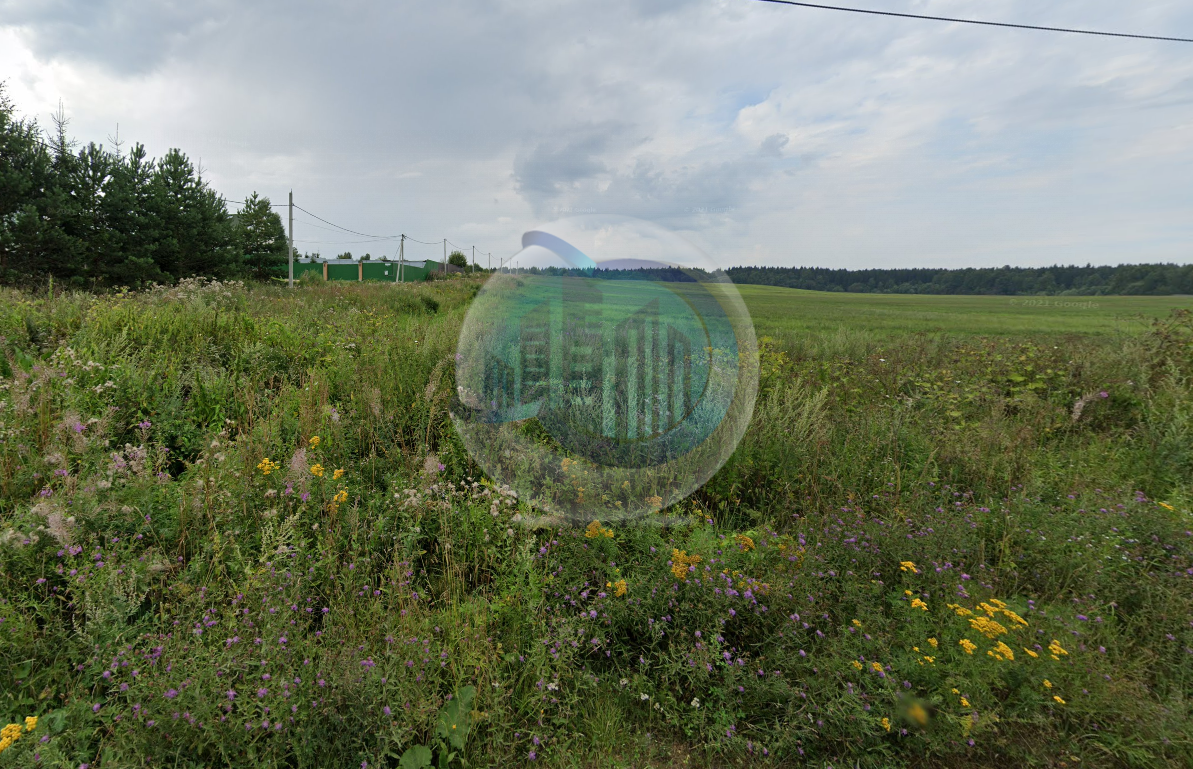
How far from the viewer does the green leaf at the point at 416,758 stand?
1.89 m

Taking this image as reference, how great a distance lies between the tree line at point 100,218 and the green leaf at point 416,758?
25671 millimetres

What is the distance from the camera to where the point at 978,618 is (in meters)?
2.54

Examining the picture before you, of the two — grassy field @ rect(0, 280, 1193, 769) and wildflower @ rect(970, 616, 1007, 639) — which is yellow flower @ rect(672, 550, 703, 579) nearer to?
grassy field @ rect(0, 280, 1193, 769)

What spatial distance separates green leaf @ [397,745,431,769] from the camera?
1.89 meters

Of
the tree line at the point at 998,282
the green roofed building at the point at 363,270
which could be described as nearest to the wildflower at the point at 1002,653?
the tree line at the point at 998,282

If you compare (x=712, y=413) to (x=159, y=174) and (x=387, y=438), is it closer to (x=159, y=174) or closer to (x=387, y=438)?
(x=387, y=438)

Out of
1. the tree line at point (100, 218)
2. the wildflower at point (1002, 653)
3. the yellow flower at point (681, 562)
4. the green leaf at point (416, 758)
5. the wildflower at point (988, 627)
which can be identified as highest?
the tree line at point (100, 218)

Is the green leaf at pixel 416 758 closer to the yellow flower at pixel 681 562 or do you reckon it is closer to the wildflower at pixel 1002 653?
the yellow flower at pixel 681 562

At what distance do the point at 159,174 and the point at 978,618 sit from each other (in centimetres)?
3525

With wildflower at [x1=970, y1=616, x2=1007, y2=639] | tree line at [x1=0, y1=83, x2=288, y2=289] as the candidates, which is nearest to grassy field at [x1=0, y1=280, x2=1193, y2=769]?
wildflower at [x1=970, y1=616, x2=1007, y2=639]

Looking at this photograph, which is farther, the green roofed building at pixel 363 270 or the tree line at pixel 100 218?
the green roofed building at pixel 363 270

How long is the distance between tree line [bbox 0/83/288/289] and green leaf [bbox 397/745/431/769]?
25.7 m

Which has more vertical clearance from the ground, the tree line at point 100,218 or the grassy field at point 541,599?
the tree line at point 100,218

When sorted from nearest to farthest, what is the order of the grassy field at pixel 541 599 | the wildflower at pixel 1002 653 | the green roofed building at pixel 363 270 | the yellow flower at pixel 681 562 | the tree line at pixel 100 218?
the grassy field at pixel 541 599 → the wildflower at pixel 1002 653 → the yellow flower at pixel 681 562 → the tree line at pixel 100 218 → the green roofed building at pixel 363 270
